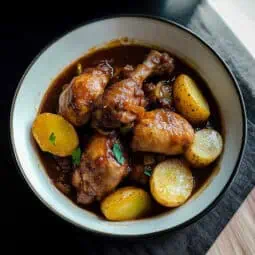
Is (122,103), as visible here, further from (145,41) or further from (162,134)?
(145,41)

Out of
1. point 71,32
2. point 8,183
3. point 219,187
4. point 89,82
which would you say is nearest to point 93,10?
point 71,32

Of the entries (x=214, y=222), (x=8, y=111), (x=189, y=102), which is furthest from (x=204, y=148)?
(x=8, y=111)

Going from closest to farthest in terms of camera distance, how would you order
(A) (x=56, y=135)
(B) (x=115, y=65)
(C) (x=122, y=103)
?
(C) (x=122, y=103)
(A) (x=56, y=135)
(B) (x=115, y=65)

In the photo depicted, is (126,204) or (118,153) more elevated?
(118,153)

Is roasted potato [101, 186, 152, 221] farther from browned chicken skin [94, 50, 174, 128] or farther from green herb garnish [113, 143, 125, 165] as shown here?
browned chicken skin [94, 50, 174, 128]

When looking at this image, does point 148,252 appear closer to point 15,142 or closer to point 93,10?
point 15,142

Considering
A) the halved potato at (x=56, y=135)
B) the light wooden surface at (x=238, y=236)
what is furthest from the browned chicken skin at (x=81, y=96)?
the light wooden surface at (x=238, y=236)
